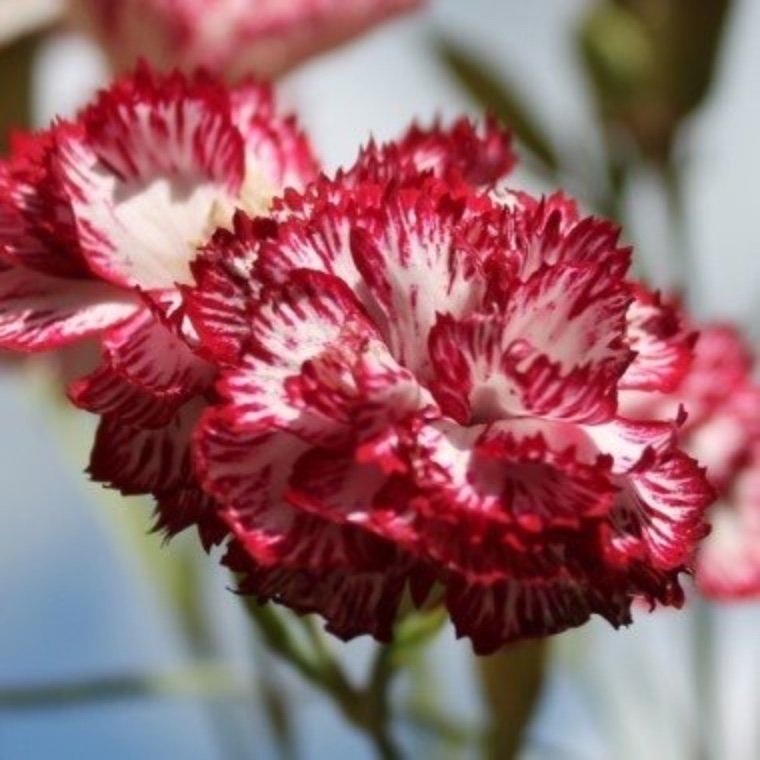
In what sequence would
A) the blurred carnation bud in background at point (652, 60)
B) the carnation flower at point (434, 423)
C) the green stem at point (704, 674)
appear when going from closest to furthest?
1. the carnation flower at point (434, 423)
2. the green stem at point (704, 674)
3. the blurred carnation bud in background at point (652, 60)

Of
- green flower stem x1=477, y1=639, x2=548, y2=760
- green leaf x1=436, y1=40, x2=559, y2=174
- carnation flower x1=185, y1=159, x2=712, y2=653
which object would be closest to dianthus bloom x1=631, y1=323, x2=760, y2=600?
green flower stem x1=477, y1=639, x2=548, y2=760

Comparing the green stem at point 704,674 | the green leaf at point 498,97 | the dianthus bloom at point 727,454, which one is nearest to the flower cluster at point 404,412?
the dianthus bloom at point 727,454

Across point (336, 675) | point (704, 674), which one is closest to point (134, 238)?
point (336, 675)

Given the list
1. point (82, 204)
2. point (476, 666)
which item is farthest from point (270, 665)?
point (82, 204)

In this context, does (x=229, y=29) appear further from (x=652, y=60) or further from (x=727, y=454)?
(x=727, y=454)

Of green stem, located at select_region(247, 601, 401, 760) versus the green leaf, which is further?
the green leaf

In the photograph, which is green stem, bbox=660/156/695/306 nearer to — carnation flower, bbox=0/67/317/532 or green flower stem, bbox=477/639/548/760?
green flower stem, bbox=477/639/548/760

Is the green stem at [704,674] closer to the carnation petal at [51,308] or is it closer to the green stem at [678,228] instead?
the green stem at [678,228]
